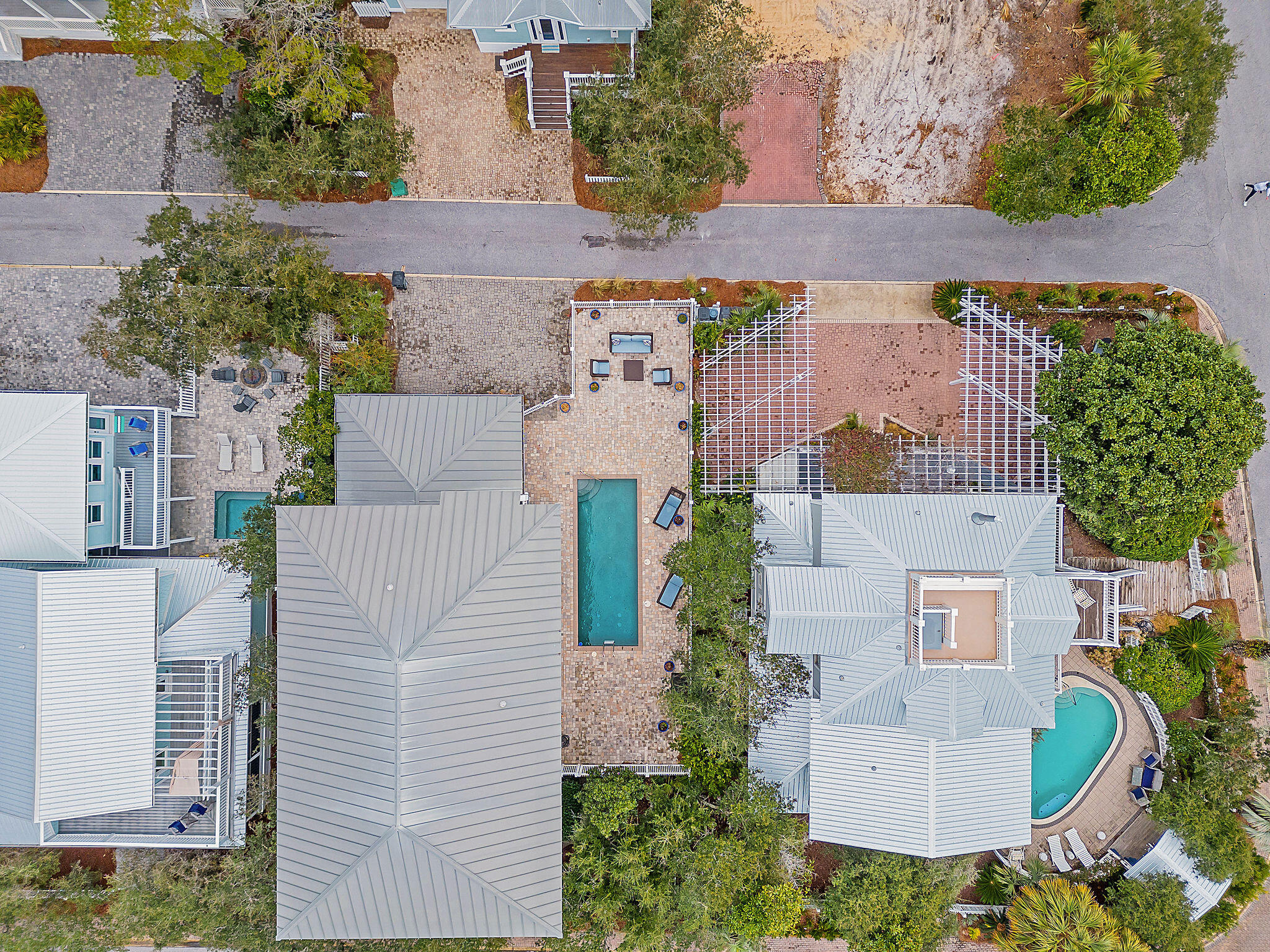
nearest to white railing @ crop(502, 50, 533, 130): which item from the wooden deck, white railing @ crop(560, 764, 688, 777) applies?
the wooden deck

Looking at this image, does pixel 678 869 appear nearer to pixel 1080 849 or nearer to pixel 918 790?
pixel 918 790

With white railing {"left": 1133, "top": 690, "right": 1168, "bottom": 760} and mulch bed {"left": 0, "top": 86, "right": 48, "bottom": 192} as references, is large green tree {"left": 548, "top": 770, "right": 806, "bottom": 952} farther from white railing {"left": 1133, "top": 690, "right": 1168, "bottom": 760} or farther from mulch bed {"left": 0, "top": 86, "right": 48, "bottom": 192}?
mulch bed {"left": 0, "top": 86, "right": 48, "bottom": 192}

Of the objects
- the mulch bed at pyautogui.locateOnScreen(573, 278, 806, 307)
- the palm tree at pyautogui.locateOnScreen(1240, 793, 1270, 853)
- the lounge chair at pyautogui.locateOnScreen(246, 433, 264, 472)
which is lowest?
the palm tree at pyautogui.locateOnScreen(1240, 793, 1270, 853)

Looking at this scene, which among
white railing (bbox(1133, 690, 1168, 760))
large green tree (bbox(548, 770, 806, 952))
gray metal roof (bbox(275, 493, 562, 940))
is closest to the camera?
gray metal roof (bbox(275, 493, 562, 940))

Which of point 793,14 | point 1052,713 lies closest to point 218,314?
point 793,14

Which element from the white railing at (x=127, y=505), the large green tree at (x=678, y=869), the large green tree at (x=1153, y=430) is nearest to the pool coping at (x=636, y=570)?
the large green tree at (x=678, y=869)

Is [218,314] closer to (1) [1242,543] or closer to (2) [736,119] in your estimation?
(2) [736,119]

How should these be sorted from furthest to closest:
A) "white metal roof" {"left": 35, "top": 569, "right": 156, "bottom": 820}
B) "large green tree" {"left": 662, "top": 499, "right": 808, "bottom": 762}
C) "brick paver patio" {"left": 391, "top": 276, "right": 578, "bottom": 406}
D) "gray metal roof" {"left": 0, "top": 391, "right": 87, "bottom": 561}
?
"brick paver patio" {"left": 391, "top": 276, "right": 578, "bottom": 406} → "large green tree" {"left": 662, "top": 499, "right": 808, "bottom": 762} → "gray metal roof" {"left": 0, "top": 391, "right": 87, "bottom": 561} → "white metal roof" {"left": 35, "top": 569, "right": 156, "bottom": 820}
